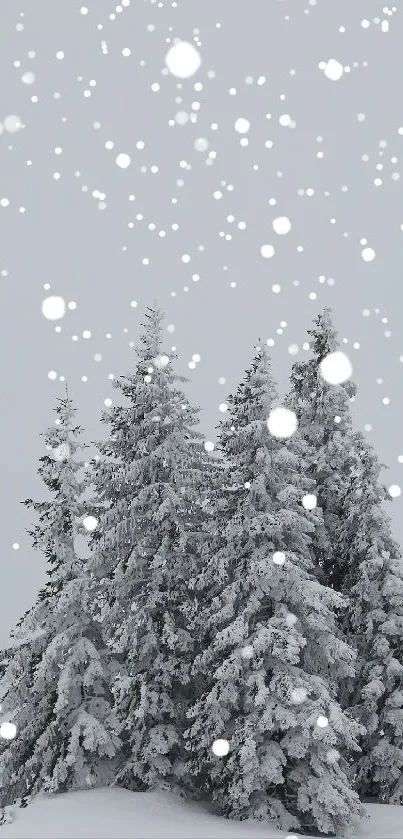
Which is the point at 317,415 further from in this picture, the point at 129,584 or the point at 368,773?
the point at 368,773

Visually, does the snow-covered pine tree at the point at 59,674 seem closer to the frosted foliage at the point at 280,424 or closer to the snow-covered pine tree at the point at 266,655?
the snow-covered pine tree at the point at 266,655

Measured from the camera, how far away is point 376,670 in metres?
20.3

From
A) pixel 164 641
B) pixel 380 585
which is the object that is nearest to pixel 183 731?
pixel 164 641

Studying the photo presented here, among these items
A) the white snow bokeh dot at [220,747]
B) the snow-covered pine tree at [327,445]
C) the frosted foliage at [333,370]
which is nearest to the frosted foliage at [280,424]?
the snow-covered pine tree at [327,445]

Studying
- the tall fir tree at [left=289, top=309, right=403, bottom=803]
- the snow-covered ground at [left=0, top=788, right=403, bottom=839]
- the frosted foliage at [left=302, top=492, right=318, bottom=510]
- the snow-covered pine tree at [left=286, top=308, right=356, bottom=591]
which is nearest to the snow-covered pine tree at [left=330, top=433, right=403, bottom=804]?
the tall fir tree at [left=289, top=309, right=403, bottom=803]

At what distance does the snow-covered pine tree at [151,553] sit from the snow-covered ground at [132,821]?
119cm

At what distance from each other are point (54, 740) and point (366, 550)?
9995 millimetres

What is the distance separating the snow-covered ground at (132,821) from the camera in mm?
14690

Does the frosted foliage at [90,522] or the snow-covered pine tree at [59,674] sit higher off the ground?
the frosted foliage at [90,522]

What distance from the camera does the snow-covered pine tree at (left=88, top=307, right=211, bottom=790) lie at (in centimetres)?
1870

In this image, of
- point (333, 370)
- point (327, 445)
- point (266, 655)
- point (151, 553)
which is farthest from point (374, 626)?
point (333, 370)

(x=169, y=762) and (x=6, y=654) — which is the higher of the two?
(x=6, y=654)

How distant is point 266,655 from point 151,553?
421 centimetres

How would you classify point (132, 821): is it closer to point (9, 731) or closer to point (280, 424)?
point (9, 731)
